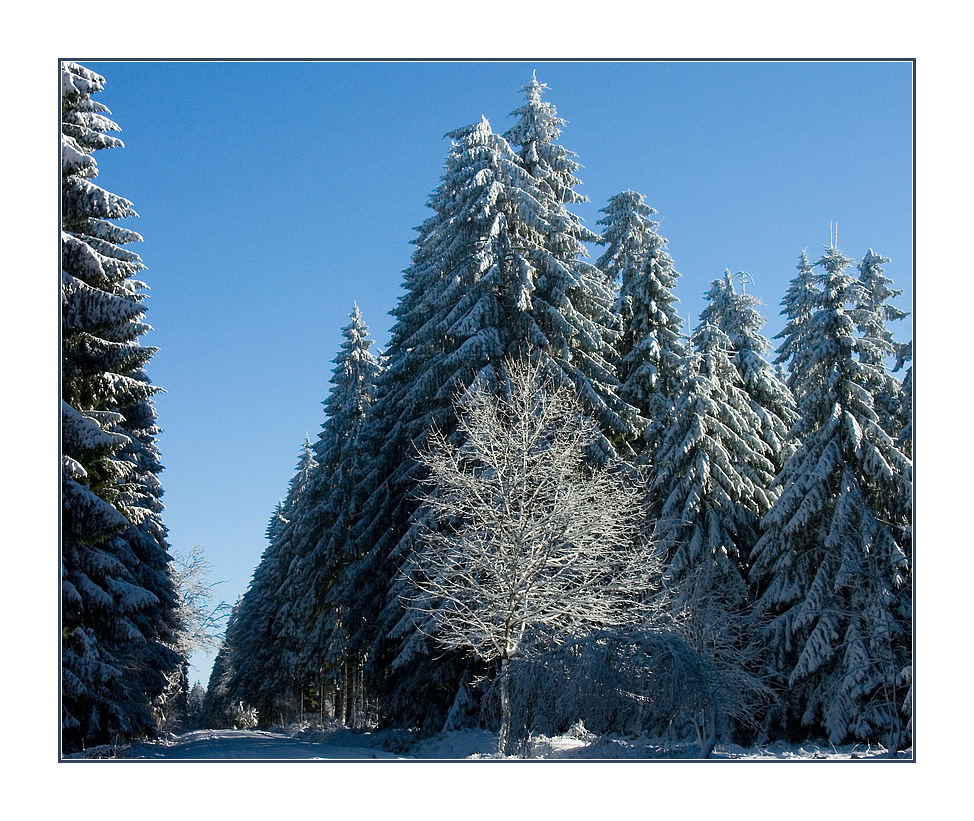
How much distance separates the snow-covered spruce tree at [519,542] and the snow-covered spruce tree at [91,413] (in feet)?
20.2

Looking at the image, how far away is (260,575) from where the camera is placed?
144ft

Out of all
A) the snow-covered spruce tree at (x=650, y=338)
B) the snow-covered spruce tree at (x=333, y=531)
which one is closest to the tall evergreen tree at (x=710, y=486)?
the snow-covered spruce tree at (x=650, y=338)

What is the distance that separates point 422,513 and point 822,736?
36.2 feet

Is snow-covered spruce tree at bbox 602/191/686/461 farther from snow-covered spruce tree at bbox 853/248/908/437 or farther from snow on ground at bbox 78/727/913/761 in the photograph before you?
snow on ground at bbox 78/727/913/761

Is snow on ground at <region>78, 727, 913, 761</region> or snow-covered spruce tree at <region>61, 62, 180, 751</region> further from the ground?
snow-covered spruce tree at <region>61, 62, 180, 751</region>

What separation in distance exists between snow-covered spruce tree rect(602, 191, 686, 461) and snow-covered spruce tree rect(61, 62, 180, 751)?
1373 centimetres

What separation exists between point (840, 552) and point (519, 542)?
28.9 feet

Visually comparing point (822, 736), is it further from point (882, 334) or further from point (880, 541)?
point (882, 334)

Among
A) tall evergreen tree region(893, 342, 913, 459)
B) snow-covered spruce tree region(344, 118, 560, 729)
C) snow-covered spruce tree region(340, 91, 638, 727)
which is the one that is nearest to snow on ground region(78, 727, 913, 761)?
snow-covered spruce tree region(344, 118, 560, 729)

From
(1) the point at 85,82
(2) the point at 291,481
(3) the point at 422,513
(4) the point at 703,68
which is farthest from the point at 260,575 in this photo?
(4) the point at 703,68

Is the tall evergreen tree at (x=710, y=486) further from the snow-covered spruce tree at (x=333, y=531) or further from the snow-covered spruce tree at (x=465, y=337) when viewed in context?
the snow-covered spruce tree at (x=333, y=531)

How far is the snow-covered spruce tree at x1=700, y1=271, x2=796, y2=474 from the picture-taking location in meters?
27.3

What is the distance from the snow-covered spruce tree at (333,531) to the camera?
28672 mm

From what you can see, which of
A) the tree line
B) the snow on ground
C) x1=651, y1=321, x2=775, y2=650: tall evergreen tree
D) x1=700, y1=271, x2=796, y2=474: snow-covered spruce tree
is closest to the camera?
the tree line
